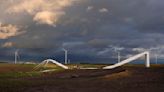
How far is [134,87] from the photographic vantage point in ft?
→ 163

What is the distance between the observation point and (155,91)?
1834 inches

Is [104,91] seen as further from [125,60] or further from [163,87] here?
[125,60]

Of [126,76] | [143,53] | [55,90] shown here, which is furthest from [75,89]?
[143,53]

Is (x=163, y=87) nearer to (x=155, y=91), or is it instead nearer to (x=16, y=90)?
(x=155, y=91)

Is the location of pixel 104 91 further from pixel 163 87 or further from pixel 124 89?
pixel 163 87

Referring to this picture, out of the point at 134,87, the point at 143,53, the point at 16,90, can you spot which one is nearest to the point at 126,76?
the point at 134,87

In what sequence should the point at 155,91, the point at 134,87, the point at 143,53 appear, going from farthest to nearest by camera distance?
the point at 143,53 → the point at 134,87 → the point at 155,91

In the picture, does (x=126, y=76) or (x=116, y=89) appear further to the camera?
(x=126, y=76)

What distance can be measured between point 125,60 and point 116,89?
87368 mm

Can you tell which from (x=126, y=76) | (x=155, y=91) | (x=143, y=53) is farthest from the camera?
(x=143, y=53)

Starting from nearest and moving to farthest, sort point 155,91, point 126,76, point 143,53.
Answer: point 155,91, point 126,76, point 143,53

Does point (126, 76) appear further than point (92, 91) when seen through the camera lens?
Yes

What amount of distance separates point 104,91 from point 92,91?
4.51 feet

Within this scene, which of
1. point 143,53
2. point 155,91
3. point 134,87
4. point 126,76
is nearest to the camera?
point 155,91
